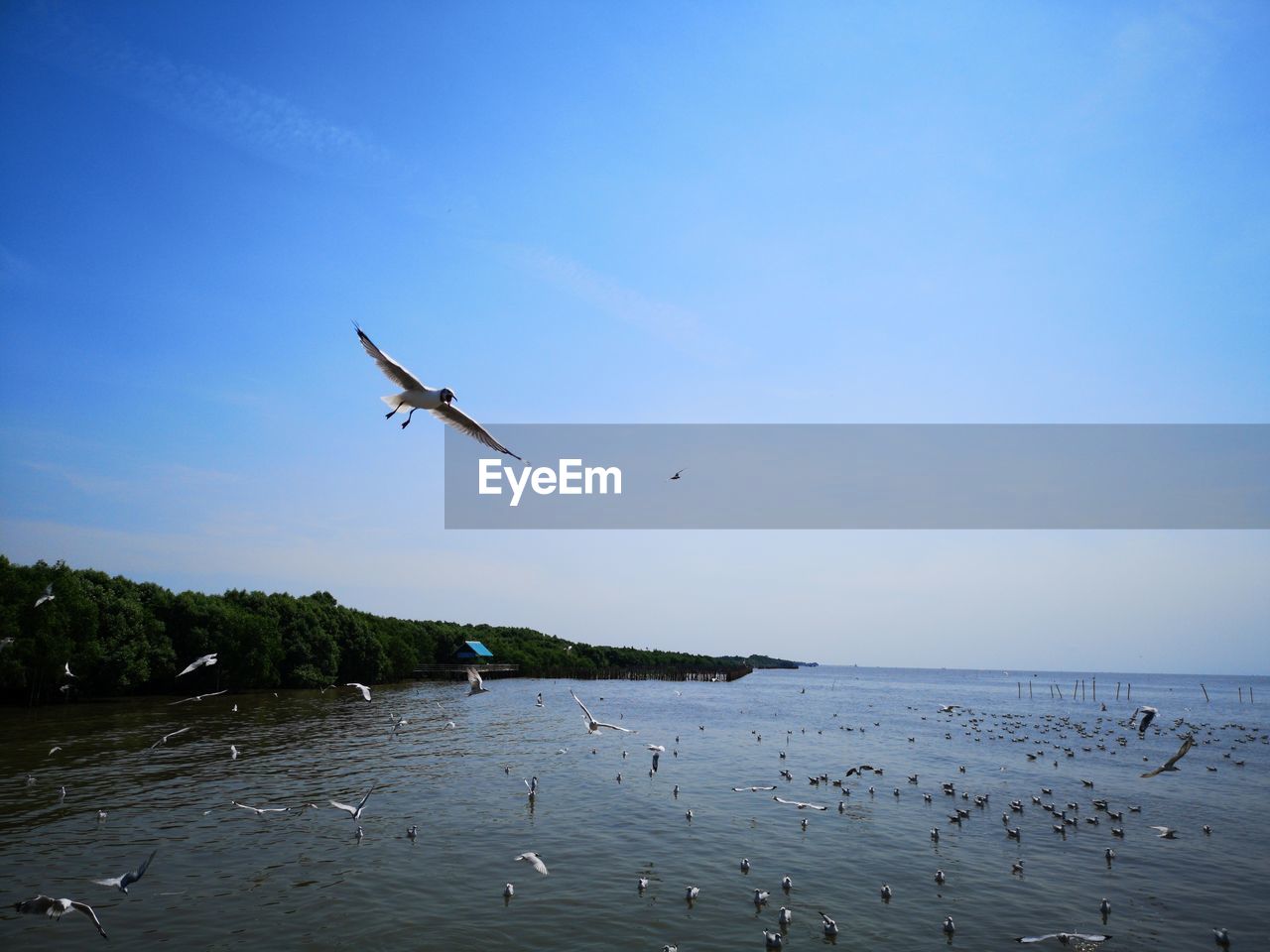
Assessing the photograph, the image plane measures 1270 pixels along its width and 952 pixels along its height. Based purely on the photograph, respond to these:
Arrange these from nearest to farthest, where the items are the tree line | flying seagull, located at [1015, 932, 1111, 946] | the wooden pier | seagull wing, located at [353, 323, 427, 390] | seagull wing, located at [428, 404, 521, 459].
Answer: seagull wing, located at [353, 323, 427, 390] → seagull wing, located at [428, 404, 521, 459] → flying seagull, located at [1015, 932, 1111, 946] → the tree line → the wooden pier

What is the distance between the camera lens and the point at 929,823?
26.8 meters

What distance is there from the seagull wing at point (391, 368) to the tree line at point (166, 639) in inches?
798

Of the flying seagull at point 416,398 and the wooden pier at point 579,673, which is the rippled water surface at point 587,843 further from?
the wooden pier at point 579,673

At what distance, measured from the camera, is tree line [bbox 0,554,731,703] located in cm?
5259

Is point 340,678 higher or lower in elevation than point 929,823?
lower

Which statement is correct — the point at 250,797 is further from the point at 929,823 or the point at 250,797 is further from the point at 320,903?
the point at 929,823

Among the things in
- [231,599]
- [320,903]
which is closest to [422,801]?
[320,903]

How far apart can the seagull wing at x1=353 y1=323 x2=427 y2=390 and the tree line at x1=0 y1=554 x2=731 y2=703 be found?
66.5 ft

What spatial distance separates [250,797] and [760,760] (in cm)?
2480

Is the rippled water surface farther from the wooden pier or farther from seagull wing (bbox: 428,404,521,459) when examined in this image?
the wooden pier

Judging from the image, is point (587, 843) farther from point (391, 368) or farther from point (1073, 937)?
point (391, 368)

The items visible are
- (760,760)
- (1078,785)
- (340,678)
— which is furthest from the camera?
(340,678)

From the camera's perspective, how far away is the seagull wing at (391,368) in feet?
37.8

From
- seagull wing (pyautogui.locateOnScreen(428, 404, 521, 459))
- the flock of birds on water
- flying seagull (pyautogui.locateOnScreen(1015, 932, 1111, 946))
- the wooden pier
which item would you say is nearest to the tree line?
the wooden pier
